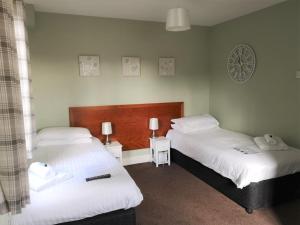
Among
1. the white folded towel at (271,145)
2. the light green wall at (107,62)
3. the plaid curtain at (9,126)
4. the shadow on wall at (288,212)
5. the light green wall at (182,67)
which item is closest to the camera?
the plaid curtain at (9,126)

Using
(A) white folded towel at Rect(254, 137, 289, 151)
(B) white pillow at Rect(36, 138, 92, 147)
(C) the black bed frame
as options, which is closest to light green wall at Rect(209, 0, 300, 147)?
(A) white folded towel at Rect(254, 137, 289, 151)

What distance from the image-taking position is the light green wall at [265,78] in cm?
304

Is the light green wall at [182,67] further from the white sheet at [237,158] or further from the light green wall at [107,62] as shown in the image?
the white sheet at [237,158]

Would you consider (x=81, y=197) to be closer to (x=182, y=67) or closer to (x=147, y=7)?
(x=147, y=7)

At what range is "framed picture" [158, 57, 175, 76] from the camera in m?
4.11

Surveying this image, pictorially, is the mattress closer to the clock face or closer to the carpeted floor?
the carpeted floor

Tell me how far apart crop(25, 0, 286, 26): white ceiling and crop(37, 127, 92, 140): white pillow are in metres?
1.62

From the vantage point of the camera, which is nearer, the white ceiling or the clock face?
the white ceiling

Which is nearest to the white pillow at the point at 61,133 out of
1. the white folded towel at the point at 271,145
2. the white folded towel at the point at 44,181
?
the white folded towel at the point at 44,181

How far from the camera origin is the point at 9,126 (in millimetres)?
1277

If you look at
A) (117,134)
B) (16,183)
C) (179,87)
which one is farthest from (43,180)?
(179,87)

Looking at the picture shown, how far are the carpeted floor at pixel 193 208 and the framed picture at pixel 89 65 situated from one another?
1.74 meters

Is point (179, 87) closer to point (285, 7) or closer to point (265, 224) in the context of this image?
point (285, 7)

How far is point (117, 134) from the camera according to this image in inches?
156
